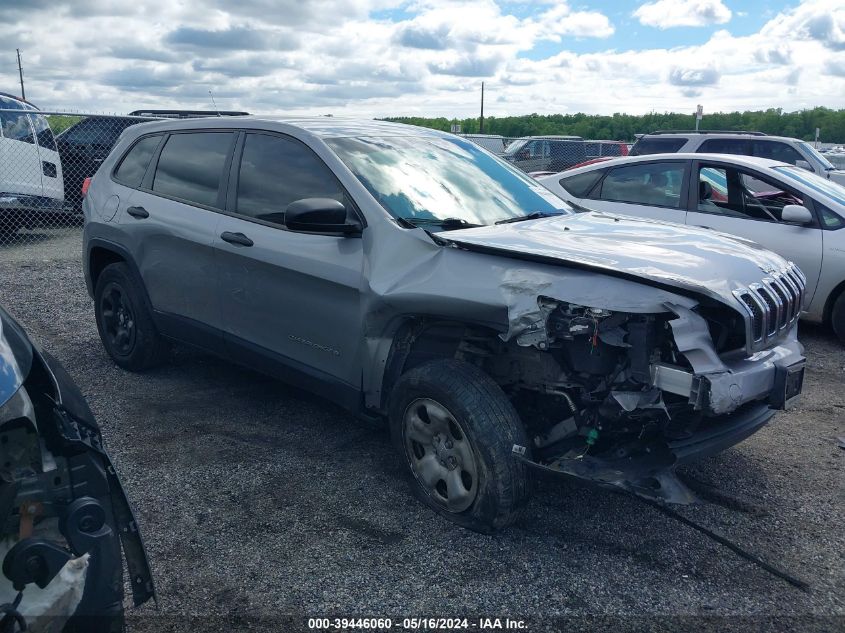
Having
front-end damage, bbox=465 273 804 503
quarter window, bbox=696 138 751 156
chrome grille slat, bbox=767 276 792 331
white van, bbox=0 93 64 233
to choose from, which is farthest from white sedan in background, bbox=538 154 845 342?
white van, bbox=0 93 64 233

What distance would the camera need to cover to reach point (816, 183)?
7.29m

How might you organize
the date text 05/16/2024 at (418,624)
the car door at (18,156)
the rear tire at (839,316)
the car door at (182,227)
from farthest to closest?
the car door at (18,156) → the rear tire at (839,316) → the car door at (182,227) → the date text 05/16/2024 at (418,624)

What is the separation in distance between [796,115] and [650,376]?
47.7 m

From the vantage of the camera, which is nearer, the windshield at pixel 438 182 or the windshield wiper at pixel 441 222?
the windshield wiper at pixel 441 222

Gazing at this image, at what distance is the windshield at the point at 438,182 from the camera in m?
4.07

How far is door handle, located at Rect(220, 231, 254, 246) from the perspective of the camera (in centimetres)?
450

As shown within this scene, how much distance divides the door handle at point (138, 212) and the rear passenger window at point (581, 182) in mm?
4484

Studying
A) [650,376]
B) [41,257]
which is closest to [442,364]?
[650,376]

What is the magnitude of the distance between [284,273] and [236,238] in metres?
0.49

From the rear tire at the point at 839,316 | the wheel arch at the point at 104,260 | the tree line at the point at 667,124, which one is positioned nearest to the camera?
the wheel arch at the point at 104,260

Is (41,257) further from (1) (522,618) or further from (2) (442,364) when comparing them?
(1) (522,618)

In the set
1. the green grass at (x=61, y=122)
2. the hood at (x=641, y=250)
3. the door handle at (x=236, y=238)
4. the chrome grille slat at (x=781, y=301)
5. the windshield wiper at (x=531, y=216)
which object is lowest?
the chrome grille slat at (x=781, y=301)

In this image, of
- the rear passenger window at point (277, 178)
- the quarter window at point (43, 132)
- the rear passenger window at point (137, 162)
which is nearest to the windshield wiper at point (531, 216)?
the rear passenger window at point (277, 178)

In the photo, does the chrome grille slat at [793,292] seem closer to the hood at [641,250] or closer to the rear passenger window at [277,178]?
the hood at [641,250]
